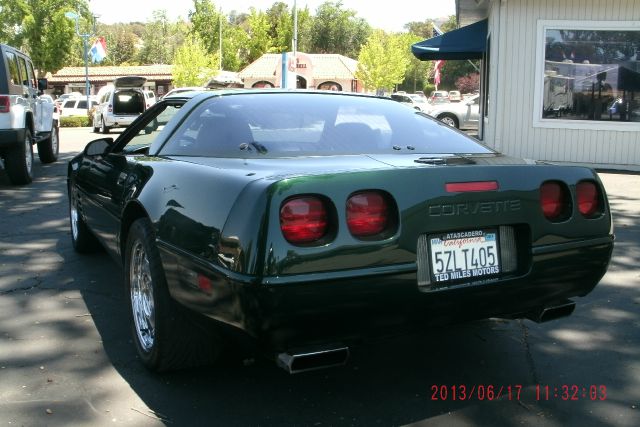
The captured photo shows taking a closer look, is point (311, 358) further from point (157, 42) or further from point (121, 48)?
point (121, 48)

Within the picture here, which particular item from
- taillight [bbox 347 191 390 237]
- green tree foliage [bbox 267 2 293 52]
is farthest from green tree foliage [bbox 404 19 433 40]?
taillight [bbox 347 191 390 237]

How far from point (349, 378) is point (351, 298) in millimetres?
903

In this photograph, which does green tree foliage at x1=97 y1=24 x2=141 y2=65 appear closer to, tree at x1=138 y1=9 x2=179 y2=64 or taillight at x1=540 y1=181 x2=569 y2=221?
tree at x1=138 y1=9 x2=179 y2=64

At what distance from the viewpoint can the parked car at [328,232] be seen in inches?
101

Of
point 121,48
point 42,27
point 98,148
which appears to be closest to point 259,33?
point 42,27

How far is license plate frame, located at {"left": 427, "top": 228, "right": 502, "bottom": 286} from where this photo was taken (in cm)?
280

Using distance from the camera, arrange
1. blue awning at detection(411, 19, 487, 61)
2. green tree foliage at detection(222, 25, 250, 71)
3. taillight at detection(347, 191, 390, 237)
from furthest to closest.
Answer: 1. green tree foliage at detection(222, 25, 250, 71)
2. blue awning at detection(411, 19, 487, 61)
3. taillight at detection(347, 191, 390, 237)

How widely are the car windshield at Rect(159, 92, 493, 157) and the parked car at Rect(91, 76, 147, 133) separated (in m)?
20.5

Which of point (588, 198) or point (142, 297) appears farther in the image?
point (142, 297)

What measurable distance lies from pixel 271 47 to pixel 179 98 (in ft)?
245

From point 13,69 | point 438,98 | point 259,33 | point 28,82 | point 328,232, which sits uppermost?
point 259,33

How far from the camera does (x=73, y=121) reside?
31.5 metres

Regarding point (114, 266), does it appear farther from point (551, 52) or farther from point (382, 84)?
point (382, 84)

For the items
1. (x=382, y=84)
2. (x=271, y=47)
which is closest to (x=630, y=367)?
(x=382, y=84)
